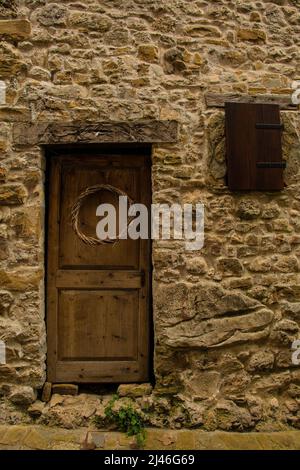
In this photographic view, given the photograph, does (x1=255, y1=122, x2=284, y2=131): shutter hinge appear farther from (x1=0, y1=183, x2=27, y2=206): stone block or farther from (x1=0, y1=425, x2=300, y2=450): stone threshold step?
(x1=0, y1=425, x2=300, y2=450): stone threshold step

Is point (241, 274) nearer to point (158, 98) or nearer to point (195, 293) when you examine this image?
point (195, 293)

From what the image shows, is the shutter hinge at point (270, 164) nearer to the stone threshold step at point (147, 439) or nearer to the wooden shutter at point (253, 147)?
the wooden shutter at point (253, 147)

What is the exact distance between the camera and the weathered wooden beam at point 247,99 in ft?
10.5

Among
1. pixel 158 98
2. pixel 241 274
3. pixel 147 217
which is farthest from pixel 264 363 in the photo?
pixel 158 98

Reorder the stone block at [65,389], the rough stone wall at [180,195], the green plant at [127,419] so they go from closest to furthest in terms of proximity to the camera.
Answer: the green plant at [127,419] → the rough stone wall at [180,195] → the stone block at [65,389]

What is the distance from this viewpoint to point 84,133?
312 cm

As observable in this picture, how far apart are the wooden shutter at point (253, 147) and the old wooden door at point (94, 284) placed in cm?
80

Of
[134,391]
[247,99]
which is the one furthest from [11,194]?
[247,99]

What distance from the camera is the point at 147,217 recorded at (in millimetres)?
3299

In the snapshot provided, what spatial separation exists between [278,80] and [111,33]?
1.60m

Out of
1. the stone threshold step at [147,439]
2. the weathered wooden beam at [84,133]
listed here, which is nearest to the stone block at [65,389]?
the stone threshold step at [147,439]

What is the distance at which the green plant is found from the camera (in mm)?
2859

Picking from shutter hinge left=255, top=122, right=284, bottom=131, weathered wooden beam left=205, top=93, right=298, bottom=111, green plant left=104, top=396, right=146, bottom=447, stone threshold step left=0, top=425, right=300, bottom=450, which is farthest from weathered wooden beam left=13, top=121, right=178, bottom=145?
stone threshold step left=0, top=425, right=300, bottom=450

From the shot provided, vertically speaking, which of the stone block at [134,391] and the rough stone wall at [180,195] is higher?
the rough stone wall at [180,195]
